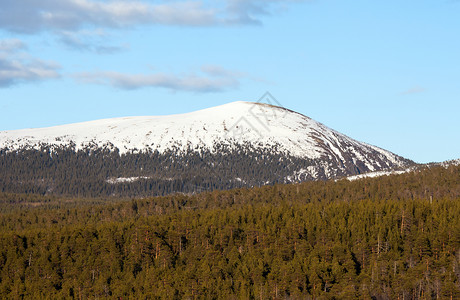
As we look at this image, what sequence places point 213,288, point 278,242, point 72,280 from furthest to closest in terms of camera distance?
1. point 278,242
2. point 72,280
3. point 213,288

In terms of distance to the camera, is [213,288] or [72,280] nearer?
[213,288]

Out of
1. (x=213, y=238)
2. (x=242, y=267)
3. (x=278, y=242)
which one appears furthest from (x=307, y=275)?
(x=213, y=238)

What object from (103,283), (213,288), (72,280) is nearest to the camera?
(213,288)

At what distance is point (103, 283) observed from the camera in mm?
159750

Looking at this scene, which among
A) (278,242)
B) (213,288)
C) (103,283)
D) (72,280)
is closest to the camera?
(213,288)

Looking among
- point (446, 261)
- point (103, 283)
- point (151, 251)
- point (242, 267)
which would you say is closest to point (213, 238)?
point (151, 251)

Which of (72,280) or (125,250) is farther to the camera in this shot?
(125,250)

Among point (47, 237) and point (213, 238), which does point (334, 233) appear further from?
point (47, 237)

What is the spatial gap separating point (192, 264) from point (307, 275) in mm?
35199

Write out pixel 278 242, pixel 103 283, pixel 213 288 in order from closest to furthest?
1. pixel 213 288
2. pixel 103 283
3. pixel 278 242

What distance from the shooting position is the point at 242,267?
16325 cm

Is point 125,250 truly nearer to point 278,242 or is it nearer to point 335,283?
point 278,242

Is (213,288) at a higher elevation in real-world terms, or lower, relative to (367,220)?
lower

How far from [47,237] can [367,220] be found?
95600 mm
